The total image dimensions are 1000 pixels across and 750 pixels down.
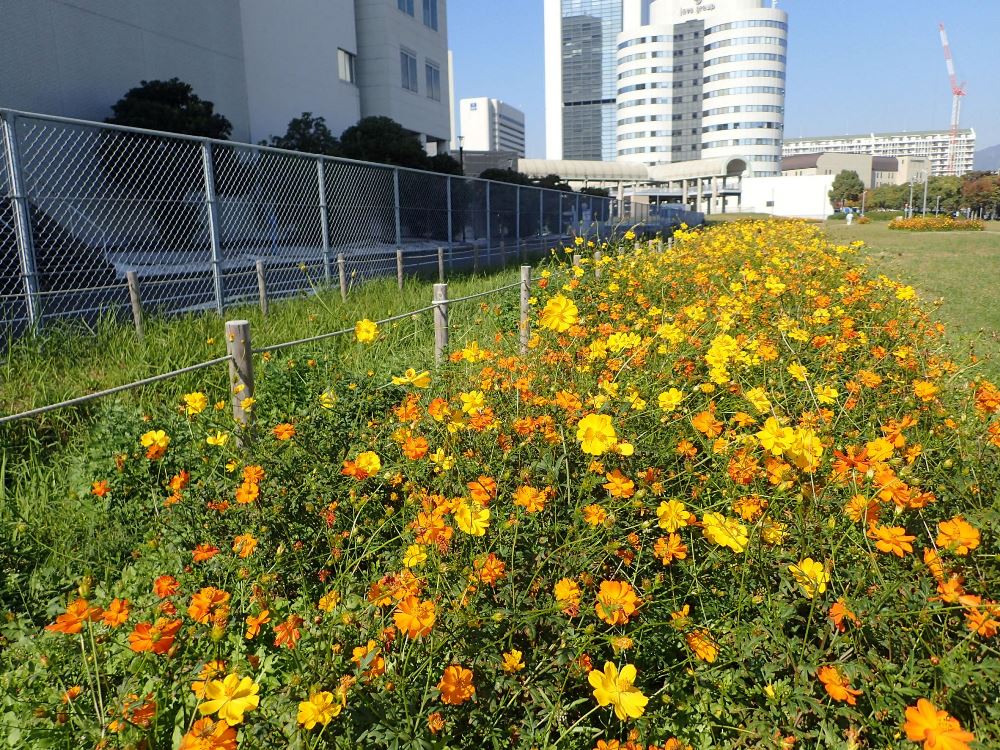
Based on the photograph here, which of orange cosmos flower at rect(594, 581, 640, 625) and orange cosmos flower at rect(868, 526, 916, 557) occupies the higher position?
orange cosmos flower at rect(868, 526, 916, 557)

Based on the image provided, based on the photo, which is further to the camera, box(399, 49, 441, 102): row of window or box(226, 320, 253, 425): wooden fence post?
box(399, 49, 441, 102): row of window

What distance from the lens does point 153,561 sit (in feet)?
7.69

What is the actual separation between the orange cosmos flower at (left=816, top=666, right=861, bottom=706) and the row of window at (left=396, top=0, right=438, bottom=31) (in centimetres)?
2554

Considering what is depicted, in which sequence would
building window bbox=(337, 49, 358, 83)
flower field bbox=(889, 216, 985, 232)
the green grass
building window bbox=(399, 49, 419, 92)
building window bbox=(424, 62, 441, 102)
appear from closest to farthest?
the green grass, building window bbox=(337, 49, 358, 83), building window bbox=(399, 49, 419, 92), building window bbox=(424, 62, 441, 102), flower field bbox=(889, 216, 985, 232)

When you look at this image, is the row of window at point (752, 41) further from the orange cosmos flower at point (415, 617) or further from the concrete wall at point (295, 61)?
the orange cosmos flower at point (415, 617)

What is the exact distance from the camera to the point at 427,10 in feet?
83.3

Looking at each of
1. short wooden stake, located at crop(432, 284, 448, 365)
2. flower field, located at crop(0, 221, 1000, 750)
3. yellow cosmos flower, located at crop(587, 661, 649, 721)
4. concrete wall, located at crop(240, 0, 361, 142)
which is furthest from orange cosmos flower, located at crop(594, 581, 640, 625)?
concrete wall, located at crop(240, 0, 361, 142)

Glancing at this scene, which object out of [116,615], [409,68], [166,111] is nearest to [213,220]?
[116,615]

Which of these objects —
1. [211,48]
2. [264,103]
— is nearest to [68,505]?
[211,48]

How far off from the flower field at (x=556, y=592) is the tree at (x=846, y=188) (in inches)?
3553

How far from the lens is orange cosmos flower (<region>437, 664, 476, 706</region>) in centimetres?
130

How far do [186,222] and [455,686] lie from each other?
9.18 m

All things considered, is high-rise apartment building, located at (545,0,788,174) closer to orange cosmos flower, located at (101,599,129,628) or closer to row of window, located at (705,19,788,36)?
row of window, located at (705,19,788,36)

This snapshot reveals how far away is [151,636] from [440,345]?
2.97 meters
